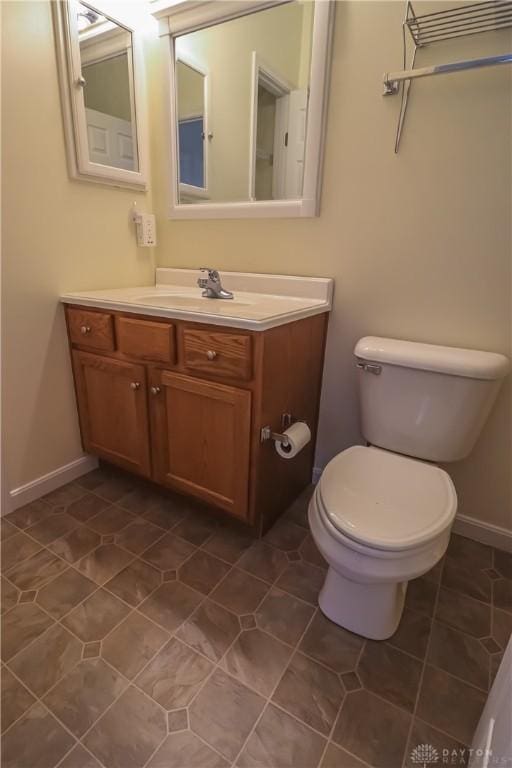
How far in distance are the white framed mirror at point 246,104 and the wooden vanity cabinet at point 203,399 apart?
2.01 ft

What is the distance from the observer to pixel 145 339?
4.47 ft

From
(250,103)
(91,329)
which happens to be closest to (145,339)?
(91,329)

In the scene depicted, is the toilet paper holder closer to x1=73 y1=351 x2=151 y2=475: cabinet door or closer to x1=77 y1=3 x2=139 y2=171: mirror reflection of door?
x1=73 y1=351 x2=151 y2=475: cabinet door

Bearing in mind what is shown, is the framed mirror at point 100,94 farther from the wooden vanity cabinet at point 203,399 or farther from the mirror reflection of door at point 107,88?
the wooden vanity cabinet at point 203,399

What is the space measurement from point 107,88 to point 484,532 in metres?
2.32

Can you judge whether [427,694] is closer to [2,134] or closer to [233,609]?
[233,609]

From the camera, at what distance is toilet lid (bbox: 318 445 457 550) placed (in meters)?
0.93

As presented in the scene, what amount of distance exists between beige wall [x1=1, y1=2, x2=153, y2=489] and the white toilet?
1176 millimetres

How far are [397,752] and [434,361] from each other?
3.26 ft

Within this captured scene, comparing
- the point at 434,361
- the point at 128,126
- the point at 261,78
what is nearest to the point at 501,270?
the point at 434,361

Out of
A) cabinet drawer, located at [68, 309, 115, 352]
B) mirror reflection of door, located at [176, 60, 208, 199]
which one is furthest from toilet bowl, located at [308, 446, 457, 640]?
mirror reflection of door, located at [176, 60, 208, 199]

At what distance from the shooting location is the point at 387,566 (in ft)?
3.04

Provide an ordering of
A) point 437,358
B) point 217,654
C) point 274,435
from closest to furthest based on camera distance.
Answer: point 217,654 < point 437,358 < point 274,435

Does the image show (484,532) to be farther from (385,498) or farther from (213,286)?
(213,286)
